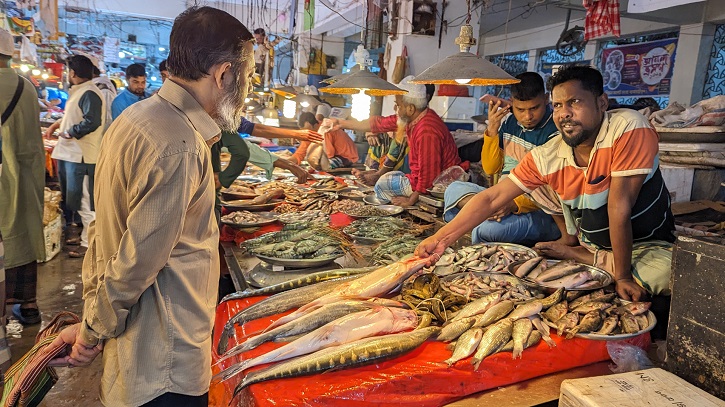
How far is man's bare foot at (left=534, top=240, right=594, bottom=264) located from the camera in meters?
3.50

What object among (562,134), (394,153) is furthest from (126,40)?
(562,134)

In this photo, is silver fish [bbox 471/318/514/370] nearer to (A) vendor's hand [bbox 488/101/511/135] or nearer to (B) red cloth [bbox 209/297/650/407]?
(B) red cloth [bbox 209/297/650/407]

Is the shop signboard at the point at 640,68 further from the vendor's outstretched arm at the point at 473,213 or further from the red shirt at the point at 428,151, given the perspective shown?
the vendor's outstretched arm at the point at 473,213

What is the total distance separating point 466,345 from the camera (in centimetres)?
220

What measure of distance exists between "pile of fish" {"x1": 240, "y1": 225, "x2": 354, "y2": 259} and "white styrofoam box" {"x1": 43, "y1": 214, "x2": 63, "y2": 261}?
414cm

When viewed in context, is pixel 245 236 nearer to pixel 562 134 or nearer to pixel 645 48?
pixel 562 134

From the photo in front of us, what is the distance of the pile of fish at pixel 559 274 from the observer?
2734 millimetres

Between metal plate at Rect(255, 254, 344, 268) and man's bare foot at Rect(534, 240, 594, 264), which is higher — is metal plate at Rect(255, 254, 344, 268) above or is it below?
below

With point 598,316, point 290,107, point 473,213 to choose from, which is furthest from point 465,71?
point 290,107

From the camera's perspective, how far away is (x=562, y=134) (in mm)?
3068

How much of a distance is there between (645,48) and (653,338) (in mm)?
10459

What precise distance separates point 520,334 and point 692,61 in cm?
1001

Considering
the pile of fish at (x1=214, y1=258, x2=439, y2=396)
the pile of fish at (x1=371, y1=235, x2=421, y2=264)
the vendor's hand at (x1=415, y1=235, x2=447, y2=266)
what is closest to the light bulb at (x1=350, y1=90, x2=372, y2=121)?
the pile of fish at (x1=371, y1=235, x2=421, y2=264)

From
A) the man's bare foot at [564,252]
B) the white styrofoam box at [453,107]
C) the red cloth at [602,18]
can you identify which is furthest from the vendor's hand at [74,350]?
the white styrofoam box at [453,107]
